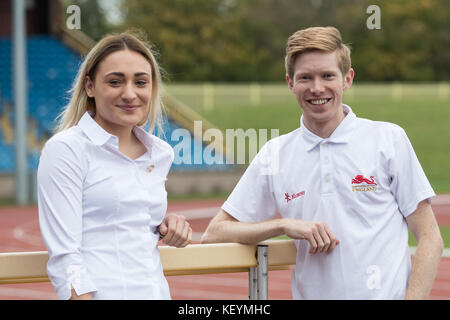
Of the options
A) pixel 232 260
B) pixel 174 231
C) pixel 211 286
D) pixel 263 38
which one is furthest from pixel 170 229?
pixel 263 38

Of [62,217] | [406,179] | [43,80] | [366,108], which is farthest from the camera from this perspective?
[366,108]

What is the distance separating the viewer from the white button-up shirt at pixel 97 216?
7.59 feet

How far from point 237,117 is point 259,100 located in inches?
133

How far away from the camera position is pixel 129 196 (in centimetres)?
241

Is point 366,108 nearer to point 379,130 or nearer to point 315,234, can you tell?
point 379,130

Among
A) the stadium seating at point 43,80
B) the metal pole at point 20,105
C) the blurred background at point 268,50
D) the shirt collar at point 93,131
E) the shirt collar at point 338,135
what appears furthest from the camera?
the blurred background at point 268,50

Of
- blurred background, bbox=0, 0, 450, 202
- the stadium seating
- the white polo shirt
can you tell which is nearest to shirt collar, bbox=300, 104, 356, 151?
the white polo shirt

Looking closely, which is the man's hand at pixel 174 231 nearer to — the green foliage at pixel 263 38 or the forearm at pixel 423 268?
the forearm at pixel 423 268

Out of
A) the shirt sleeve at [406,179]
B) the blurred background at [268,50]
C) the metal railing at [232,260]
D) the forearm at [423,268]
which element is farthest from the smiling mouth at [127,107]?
the blurred background at [268,50]

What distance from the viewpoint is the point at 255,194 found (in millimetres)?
2881

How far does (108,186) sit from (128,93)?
0.28 metres

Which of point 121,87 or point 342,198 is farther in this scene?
point 342,198
